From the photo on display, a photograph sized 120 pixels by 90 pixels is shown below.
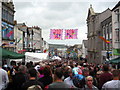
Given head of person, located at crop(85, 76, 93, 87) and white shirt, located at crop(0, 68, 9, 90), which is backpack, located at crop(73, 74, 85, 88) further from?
white shirt, located at crop(0, 68, 9, 90)

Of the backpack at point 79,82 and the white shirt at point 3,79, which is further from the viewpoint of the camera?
the white shirt at point 3,79

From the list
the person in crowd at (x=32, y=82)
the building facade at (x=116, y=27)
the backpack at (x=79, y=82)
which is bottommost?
the backpack at (x=79, y=82)

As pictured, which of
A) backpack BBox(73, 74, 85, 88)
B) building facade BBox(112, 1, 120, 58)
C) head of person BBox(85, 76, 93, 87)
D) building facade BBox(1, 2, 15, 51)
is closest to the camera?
head of person BBox(85, 76, 93, 87)

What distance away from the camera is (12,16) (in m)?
38.1

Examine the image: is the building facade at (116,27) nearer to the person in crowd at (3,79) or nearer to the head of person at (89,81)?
the person in crowd at (3,79)

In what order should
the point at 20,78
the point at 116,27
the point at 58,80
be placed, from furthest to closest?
the point at 116,27 → the point at 20,78 → the point at 58,80

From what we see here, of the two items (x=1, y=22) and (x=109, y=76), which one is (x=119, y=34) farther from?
Result: (x=109, y=76)

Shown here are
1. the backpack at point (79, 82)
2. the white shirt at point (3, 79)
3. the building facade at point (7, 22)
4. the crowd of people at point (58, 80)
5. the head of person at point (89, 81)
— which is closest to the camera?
the crowd of people at point (58, 80)

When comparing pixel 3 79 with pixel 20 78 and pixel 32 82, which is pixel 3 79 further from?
pixel 32 82

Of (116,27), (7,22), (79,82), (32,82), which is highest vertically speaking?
(7,22)

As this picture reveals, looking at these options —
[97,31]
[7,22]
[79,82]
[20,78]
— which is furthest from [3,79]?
[97,31]

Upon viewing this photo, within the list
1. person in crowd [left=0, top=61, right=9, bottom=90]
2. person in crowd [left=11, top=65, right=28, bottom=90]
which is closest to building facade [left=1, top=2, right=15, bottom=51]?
person in crowd [left=0, top=61, right=9, bottom=90]

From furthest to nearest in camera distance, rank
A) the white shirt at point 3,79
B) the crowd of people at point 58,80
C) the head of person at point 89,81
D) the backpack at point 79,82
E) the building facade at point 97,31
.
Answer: the building facade at point 97,31, the white shirt at point 3,79, the backpack at point 79,82, the head of person at point 89,81, the crowd of people at point 58,80

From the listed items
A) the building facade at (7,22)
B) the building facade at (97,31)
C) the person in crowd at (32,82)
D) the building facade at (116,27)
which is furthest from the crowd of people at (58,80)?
the building facade at (97,31)
